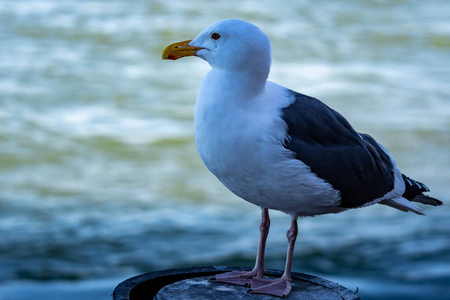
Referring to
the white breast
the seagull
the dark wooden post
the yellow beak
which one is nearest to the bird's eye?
the seagull

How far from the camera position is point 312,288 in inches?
150

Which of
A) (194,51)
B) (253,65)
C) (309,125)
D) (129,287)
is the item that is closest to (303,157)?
(309,125)

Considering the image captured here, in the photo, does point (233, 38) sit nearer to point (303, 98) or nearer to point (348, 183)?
point (303, 98)

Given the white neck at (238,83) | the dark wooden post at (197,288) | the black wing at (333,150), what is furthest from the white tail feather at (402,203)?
the white neck at (238,83)

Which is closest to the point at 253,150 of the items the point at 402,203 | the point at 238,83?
the point at 238,83

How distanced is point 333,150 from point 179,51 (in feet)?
3.30

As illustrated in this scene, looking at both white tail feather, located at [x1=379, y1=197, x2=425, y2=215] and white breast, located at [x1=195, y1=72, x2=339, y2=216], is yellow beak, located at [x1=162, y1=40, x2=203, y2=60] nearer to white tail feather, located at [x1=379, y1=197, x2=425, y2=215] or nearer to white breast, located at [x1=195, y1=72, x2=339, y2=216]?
white breast, located at [x1=195, y1=72, x2=339, y2=216]

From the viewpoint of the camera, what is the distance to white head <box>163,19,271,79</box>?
11.3ft

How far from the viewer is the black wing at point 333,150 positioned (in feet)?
11.8

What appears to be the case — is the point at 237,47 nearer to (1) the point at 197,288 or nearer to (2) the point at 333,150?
(2) the point at 333,150

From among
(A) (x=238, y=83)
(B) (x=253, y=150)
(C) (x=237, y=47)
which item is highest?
(C) (x=237, y=47)

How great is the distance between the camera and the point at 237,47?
3.44 m

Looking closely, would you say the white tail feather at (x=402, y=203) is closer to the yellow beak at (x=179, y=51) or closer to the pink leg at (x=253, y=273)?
the pink leg at (x=253, y=273)

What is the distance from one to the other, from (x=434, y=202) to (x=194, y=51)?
6.43 ft
